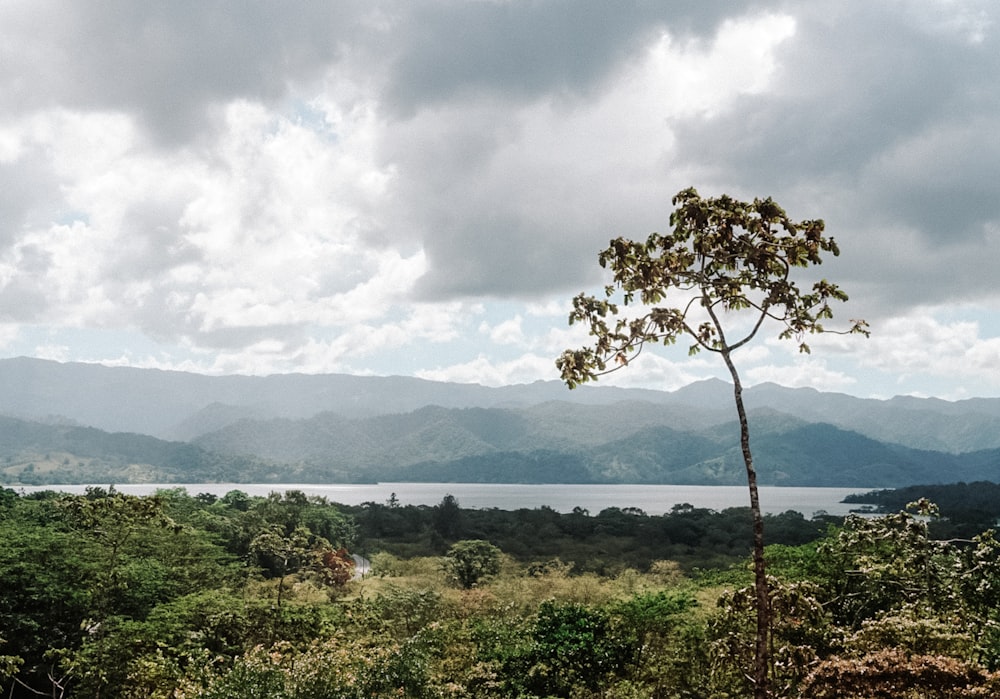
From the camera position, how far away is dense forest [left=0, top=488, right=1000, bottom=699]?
10.3 meters

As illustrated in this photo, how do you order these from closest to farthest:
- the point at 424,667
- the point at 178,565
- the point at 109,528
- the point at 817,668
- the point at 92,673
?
1. the point at 817,668
2. the point at 424,667
3. the point at 92,673
4. the point at 109,528
5. the point at 178,565

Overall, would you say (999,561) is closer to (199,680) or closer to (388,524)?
(199,680)

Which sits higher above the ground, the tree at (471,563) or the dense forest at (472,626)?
the dense forest at (472,626)

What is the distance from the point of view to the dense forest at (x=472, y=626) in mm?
10336

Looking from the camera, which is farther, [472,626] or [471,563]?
[471,563]

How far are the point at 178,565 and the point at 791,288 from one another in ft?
93.7

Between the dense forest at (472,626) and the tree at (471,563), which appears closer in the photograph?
the dense forest at (472,626)

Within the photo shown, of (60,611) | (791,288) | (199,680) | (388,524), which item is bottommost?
(388,524)

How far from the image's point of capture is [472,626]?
21719 mm

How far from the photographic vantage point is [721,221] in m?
9.70

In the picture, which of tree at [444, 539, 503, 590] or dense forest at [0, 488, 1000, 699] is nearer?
dense forest at [0, 488, 1000, 699]

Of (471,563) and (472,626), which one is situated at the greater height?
(472,626)

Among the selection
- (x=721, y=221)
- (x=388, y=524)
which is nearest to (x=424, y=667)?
(x=721, y=221)

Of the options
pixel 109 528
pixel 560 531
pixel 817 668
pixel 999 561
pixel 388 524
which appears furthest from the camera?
pixel 388 524
